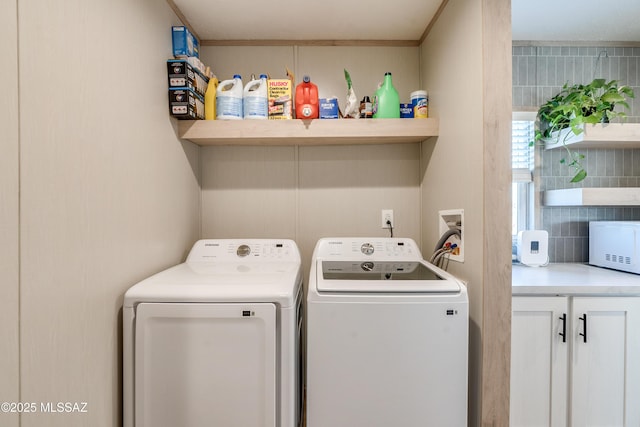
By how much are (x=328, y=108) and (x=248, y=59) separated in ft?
2.36

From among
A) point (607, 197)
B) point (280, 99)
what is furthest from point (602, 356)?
point (280, 99)

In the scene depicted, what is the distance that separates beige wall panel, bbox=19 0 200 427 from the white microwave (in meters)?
2.78

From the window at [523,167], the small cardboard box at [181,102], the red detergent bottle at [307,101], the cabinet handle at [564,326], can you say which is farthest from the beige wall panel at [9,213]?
the window at [523,167]

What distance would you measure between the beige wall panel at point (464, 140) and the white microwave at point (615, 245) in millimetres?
1282

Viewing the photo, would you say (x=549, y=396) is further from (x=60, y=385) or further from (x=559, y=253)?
(x=60, y=385)

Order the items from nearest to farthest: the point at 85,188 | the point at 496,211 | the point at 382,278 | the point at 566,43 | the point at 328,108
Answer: the point at 85,188, the point at 496,211, the point at 382,278, the point at 328,108, the point at 566,43

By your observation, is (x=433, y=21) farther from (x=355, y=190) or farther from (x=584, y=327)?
(x=584, y=327)

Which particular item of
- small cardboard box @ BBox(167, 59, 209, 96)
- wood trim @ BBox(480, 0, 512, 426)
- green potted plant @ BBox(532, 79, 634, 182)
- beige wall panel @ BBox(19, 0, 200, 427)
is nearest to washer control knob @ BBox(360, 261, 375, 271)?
wood trim @ BBox(480, 0, 512, 426)

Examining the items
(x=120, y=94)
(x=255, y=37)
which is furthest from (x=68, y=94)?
(x=255, y=37)

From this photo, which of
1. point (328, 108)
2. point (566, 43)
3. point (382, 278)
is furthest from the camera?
point (566, 43)

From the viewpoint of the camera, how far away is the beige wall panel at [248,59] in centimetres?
215

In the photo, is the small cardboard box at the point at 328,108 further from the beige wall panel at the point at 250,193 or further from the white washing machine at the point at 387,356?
the white washing machine at the point at 387,356

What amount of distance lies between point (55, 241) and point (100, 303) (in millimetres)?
313

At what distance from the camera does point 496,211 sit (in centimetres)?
135
